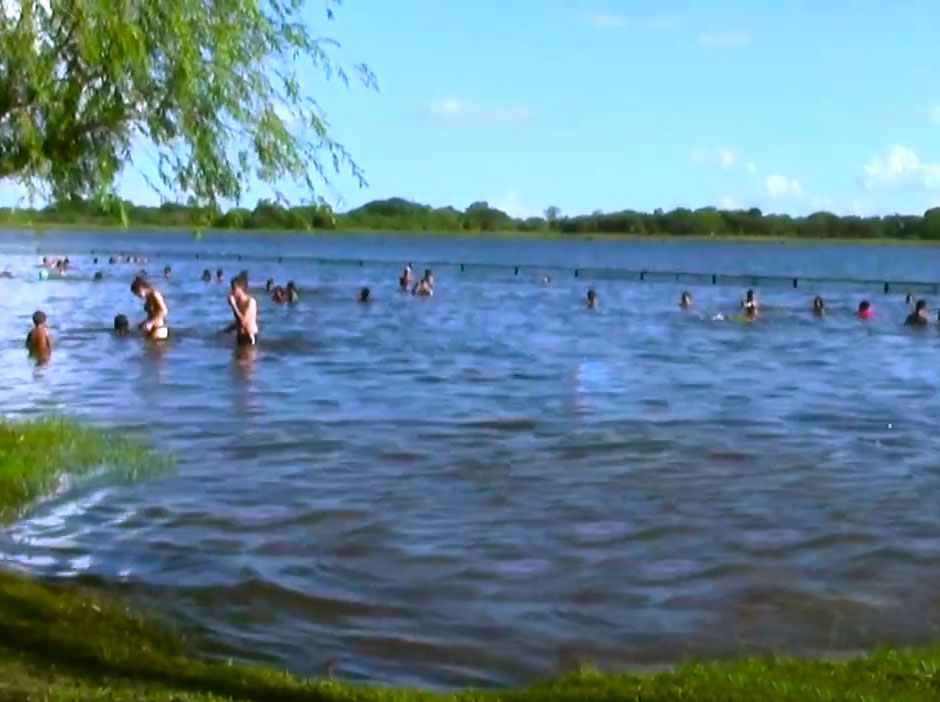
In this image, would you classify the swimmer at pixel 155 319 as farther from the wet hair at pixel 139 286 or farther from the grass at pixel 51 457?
the grass at pixel 51 457

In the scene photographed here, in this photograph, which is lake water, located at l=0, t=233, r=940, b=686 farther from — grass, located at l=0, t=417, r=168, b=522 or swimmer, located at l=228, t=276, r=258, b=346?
swimmer, located at l=228, t=276, r=258, b=346

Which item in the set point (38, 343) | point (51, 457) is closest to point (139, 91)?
point (51, 457)

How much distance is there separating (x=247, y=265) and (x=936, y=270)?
53.8m

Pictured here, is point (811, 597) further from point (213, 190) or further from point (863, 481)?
point (213, 190)

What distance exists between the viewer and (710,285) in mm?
70812

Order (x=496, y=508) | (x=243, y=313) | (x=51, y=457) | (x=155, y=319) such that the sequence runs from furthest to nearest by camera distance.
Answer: (x=155, y=319)
(x=243, y=313)
(x=51, y=457)
(x=496, y=508)

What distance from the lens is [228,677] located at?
7.45 metres

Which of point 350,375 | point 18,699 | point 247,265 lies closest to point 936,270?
point 247,265

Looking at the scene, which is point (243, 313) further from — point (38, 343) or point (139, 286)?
point (38, 343)

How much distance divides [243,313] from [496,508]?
16.9m

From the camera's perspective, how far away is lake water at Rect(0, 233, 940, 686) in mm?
9586

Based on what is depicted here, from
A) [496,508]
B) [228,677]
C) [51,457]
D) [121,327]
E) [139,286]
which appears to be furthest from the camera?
[121,327]

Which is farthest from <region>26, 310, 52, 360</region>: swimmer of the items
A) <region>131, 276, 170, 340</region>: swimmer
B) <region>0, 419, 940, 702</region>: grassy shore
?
<region>0, 419, 940, 702</region>: grassy shore

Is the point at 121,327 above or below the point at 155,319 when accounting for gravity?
below
